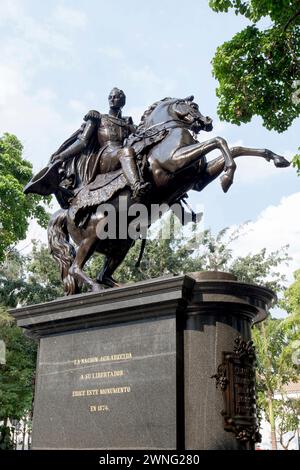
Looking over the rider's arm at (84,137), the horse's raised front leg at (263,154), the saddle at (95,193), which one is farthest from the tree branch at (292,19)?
the saddle at (95,193)

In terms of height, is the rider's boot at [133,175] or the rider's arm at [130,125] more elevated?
the rider's arm at [130,125]

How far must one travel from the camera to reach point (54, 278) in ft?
97.2

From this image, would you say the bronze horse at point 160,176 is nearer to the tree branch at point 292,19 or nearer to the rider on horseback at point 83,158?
the rider on horseback at point 83,158

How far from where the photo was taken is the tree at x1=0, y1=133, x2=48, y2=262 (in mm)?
21453

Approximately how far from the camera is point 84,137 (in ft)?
27.9

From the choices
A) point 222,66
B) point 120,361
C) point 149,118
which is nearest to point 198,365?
point 120,361

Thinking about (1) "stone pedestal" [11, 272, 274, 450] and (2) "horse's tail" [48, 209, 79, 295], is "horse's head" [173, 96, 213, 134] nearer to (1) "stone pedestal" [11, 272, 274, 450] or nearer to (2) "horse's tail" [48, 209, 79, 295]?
(2) "horse's tail" [48, 209, 79, 295]

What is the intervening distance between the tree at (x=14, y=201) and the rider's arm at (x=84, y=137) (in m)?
12.8

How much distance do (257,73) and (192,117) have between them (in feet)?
18.0

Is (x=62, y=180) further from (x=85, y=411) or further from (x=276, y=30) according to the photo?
(x=276, y=30)

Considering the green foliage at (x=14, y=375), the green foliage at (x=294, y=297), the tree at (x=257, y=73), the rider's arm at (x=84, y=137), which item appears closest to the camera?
the rider's arm at (x=84, y=137)

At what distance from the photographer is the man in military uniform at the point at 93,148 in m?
8.34

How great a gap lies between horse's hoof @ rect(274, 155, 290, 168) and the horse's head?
3.59 ft

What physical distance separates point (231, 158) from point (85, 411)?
138 inches
